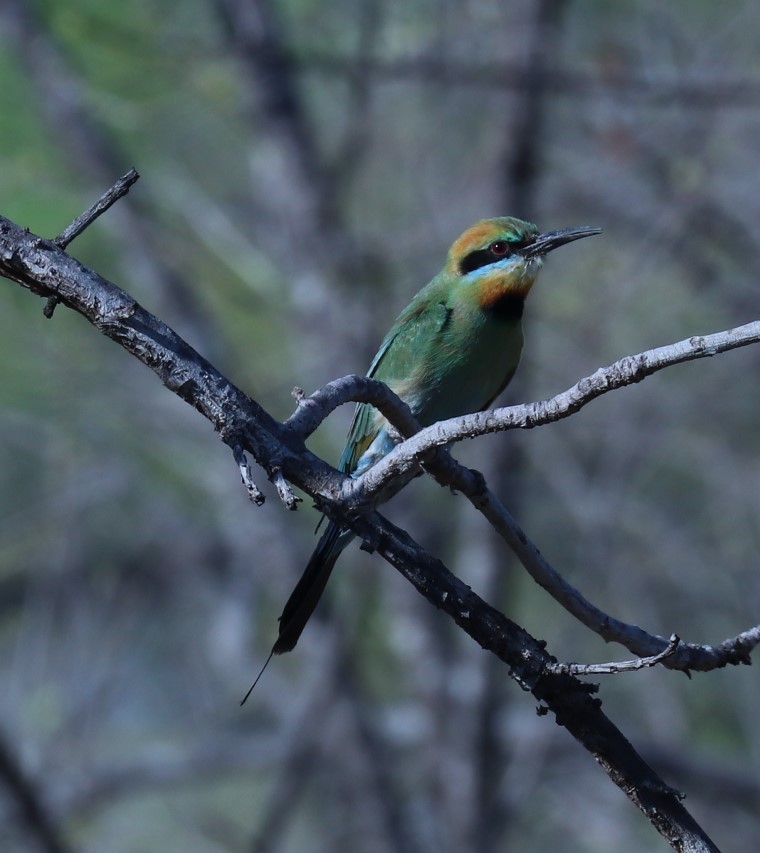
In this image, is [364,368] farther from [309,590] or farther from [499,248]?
[309,590]

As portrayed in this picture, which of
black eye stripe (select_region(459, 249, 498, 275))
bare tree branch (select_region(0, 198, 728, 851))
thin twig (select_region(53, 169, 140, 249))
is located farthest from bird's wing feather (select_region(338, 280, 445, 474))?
thin twig (select_region(53, 169, 140, 249))

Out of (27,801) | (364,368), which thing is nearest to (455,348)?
(27,801)

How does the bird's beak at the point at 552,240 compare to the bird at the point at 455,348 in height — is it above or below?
above

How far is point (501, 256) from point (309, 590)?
4.50 ft

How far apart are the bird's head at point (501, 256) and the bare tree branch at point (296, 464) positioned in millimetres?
1562

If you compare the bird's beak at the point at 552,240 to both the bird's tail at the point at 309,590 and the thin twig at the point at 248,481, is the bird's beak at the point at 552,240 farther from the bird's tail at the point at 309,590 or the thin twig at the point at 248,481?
the thin twig at the point at 248,481

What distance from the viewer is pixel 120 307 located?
5.17 feet

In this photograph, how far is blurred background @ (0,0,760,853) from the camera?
16.8 feet

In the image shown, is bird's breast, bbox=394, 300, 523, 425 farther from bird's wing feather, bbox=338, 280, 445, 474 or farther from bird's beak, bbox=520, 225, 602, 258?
bird's beak, bbox=520, 225, 602, 258

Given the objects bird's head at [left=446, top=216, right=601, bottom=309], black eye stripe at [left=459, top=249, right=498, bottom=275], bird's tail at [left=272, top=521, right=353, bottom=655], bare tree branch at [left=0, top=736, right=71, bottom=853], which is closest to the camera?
bird's tail at [left=272, top=521, right=353, bottom=655]

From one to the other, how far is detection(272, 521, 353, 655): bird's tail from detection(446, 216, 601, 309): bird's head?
976 millimetres

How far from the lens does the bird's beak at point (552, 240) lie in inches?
124

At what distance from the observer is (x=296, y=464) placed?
1615mm

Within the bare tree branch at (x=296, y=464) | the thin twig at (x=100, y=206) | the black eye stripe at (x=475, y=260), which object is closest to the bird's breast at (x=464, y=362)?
the black eye stripe at (x=475, y=260)
